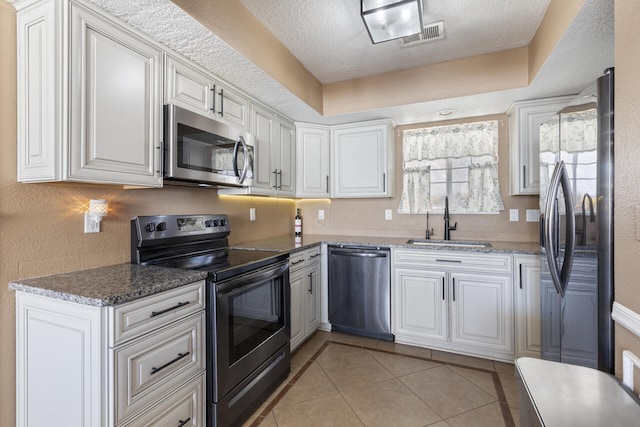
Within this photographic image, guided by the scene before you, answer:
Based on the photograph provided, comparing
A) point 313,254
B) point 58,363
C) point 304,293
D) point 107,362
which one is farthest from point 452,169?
point 58,363

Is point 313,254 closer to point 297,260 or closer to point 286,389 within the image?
point 297,260

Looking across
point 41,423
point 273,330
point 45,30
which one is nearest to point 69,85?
point 45,30

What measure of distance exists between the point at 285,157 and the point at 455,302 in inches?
81.7

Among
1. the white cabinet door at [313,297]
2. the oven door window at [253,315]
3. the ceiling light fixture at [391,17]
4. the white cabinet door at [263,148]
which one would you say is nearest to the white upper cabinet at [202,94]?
the white cabinet door at [263,148]

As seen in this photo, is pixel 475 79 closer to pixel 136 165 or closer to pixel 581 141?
pixel 581 141

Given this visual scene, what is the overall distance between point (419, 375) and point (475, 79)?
8.02 feet

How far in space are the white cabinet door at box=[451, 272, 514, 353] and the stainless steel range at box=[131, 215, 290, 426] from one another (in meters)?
1.46

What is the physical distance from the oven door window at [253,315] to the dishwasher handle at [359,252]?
0.88 m

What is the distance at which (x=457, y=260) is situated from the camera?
257 centimetres

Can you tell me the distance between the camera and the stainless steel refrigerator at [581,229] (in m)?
1.26

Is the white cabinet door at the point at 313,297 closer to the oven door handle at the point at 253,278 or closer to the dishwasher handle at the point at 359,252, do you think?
the dishwasher handle at the point at 359,252

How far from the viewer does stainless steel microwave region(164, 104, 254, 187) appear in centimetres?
172

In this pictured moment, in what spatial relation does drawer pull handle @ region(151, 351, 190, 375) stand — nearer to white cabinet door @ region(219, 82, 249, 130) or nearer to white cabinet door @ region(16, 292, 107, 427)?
white cabinet door @ region(16, 292, 107, 427)

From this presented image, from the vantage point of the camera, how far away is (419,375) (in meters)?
2.29
